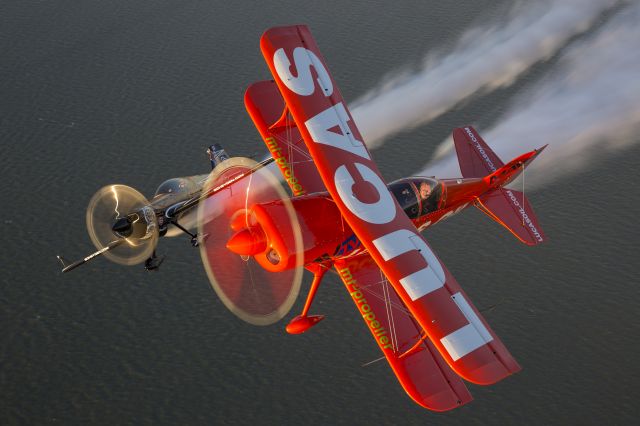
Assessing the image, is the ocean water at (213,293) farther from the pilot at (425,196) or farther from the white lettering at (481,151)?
the pilot at (425,196)

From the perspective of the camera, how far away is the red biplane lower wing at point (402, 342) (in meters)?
22.1

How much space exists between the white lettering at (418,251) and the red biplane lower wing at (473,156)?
7691mm

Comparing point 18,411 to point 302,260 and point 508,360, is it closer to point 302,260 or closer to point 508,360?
point 302,260

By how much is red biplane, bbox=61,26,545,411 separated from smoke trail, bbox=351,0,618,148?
1074 centimetres

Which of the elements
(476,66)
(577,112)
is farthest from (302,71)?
(476,66)

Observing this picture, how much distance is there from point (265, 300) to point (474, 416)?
9.05m

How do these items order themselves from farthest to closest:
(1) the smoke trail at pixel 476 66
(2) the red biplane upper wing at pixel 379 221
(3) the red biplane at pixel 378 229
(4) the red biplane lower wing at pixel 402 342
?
(1) the smoke trail at pixel 476 66
(4) the red biplane lower wing at pixel 402 342
(3) the red biplane at pixel 378 229
(2) the red biplane upper wing at pixel 379 221

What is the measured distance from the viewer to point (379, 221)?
69.8ft

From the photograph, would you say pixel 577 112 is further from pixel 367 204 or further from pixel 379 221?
pixel 379 221

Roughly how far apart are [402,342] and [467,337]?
3.86 meters

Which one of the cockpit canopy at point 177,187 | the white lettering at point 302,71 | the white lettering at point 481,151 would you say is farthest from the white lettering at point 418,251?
the cockpit canopy at point 177,187

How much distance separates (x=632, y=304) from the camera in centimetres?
2950

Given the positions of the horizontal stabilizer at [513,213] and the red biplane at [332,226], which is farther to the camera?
the horizontal stabilizer at [513,213]

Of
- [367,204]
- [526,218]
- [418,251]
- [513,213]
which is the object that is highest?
[367,204]
